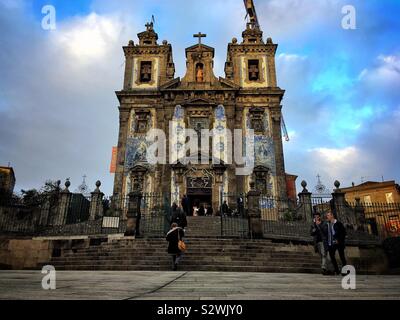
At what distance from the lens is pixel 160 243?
12.0m

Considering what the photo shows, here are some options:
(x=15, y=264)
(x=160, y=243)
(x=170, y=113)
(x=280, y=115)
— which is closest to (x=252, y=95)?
(x=280, y=115)

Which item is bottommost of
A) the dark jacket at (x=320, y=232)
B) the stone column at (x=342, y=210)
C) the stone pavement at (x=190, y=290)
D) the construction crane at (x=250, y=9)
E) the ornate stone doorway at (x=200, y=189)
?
the stone pavement at (x=190, y=290)

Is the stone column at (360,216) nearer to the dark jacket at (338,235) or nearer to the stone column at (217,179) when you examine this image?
the dark jacket at (338,235)

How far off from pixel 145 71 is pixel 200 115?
7.22 m

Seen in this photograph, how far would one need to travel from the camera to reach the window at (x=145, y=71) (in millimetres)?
28281

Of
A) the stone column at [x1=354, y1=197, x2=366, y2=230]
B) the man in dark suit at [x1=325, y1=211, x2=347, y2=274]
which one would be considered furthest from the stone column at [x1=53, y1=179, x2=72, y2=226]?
the stone column at [x1=354, y1=197, x2=366, y2=230]

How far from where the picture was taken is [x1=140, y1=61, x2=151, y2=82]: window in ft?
92.8

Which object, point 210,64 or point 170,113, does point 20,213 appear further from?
point 210,64

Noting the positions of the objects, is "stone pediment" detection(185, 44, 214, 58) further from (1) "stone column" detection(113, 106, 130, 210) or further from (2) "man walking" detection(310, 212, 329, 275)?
(2) "man walking" detection(310, 212, 329, 275)

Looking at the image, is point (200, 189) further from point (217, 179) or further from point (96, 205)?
point (96, 205)

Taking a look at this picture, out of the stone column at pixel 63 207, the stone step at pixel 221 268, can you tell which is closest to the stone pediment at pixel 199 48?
the stone column at pixel 63 207

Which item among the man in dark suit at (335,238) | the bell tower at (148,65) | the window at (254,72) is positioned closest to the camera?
the man in dark suit at (335,238)
